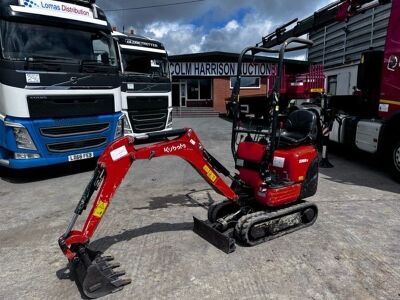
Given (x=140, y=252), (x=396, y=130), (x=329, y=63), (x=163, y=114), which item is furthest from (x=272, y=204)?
(x=329, y=63)

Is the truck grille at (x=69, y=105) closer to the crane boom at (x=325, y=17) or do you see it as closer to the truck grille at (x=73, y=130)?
the truck grille at (x=73, y=130)

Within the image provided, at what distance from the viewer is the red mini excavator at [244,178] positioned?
10.6ft

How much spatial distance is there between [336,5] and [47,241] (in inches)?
387

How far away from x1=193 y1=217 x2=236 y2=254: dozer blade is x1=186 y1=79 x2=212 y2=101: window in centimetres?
2479

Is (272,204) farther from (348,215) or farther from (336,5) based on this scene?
(336,5)

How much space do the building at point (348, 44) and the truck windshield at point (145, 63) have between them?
6.04 metres

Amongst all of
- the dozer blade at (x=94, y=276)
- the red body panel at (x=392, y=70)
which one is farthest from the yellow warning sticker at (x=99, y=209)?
the red body panel at (x=392, y=70)

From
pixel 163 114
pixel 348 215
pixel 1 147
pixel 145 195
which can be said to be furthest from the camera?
pixel 163 114

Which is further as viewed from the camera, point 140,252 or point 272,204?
point 272,204

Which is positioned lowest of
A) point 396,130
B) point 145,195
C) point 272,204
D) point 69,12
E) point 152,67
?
point 145,195

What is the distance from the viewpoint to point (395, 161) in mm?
6746

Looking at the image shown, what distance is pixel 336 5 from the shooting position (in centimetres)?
1010

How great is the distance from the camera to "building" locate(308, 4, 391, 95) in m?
12.5

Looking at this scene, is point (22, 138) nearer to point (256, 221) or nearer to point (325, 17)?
point (256, 221)
